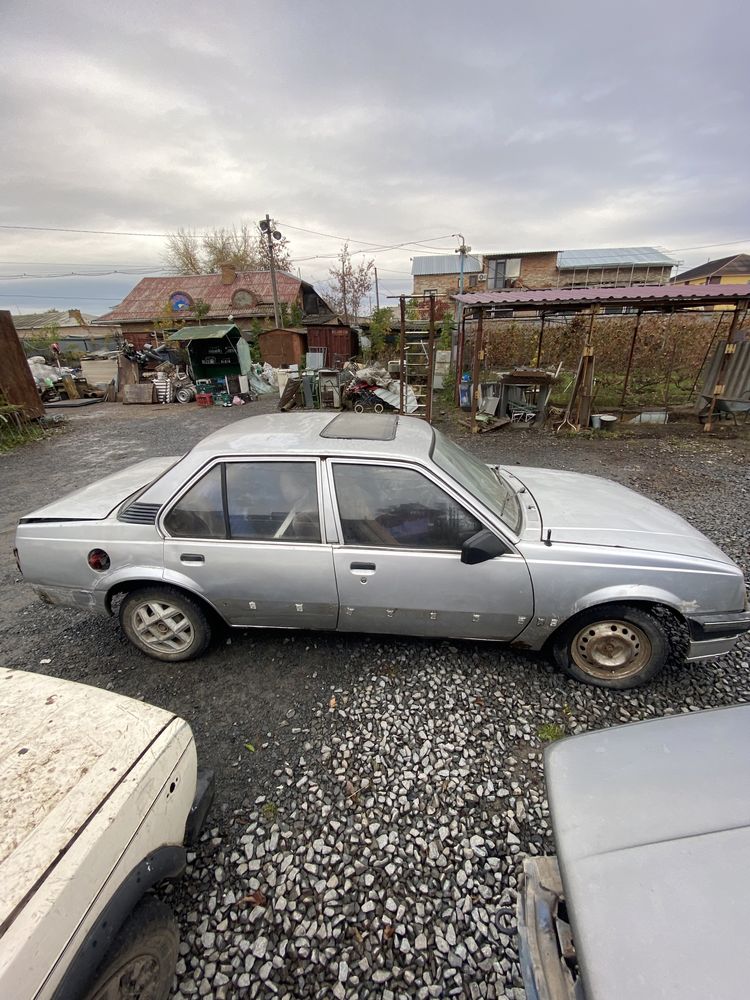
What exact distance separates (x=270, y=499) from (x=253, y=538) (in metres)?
0.26

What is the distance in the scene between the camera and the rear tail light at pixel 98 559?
2.56 m

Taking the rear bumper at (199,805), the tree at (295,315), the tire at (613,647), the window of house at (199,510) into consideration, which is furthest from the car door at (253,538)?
the tree at (295,315)

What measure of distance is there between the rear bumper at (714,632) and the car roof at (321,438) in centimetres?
182

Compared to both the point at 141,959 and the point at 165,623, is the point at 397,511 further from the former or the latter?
the point at 141,959

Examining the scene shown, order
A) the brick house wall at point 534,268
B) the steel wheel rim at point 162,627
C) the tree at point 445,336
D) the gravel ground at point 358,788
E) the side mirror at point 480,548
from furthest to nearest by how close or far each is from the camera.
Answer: the brick house wall at point 534,268
the tree at point 445,336
the steel wheel rim at point 162,627
the side mirror at point 480,548
the gravel ground at point 358,788

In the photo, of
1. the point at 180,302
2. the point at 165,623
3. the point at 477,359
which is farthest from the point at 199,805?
the point at 180,302

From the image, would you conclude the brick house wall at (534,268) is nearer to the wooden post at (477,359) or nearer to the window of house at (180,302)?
the window of house at (180,302)

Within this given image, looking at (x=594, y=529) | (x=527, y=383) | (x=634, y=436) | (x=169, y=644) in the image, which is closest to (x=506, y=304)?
(x=527, y=383)

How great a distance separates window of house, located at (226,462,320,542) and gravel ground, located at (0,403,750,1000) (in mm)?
941

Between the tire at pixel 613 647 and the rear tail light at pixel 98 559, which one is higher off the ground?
the rear tail light at pixel 98 559

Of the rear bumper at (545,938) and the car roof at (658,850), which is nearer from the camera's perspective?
the car roof at (658,850)

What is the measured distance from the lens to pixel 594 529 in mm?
2441

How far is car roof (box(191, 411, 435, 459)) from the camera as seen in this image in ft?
8.22

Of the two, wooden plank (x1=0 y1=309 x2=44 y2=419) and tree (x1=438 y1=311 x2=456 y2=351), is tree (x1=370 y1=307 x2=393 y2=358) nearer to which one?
tree (x1=438 y1=311 x2=456 y2=351)
